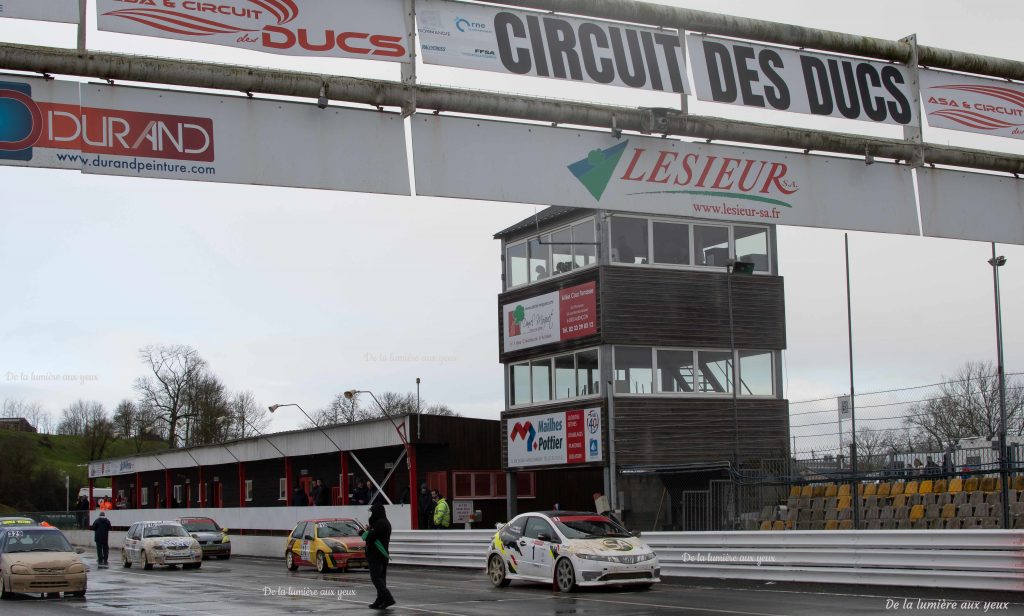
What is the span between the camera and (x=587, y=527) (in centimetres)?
2050

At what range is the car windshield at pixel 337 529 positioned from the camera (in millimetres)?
29942

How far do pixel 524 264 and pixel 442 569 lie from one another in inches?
376

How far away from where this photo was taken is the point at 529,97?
12.2m

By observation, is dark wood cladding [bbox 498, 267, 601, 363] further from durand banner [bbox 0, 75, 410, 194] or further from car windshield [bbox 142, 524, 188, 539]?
durand banner [bbox 0, 75, 410, 194]

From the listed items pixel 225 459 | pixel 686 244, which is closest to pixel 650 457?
pixel 686 244

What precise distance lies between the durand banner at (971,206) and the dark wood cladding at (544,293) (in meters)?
16.4

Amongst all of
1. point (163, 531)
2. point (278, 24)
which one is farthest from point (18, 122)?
point (163, 531)

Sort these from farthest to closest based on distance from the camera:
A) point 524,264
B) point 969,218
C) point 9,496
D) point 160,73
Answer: point 9,496 → point 524,264 → point 969,218 → point 160,73

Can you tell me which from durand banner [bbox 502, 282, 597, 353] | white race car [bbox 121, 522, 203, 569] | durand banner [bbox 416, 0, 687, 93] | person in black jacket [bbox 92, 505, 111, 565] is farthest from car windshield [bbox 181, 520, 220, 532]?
durand banner [bbox 416, 0, 687, 93]

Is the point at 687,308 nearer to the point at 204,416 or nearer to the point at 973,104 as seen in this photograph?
the point at 973,104

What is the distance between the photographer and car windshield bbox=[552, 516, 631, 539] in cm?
2033

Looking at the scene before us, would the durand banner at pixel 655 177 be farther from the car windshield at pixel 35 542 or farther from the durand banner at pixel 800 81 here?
the car windshield at pixel 35 542

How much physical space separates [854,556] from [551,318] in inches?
605

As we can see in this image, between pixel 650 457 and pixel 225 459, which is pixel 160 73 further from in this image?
pixel 225 459
